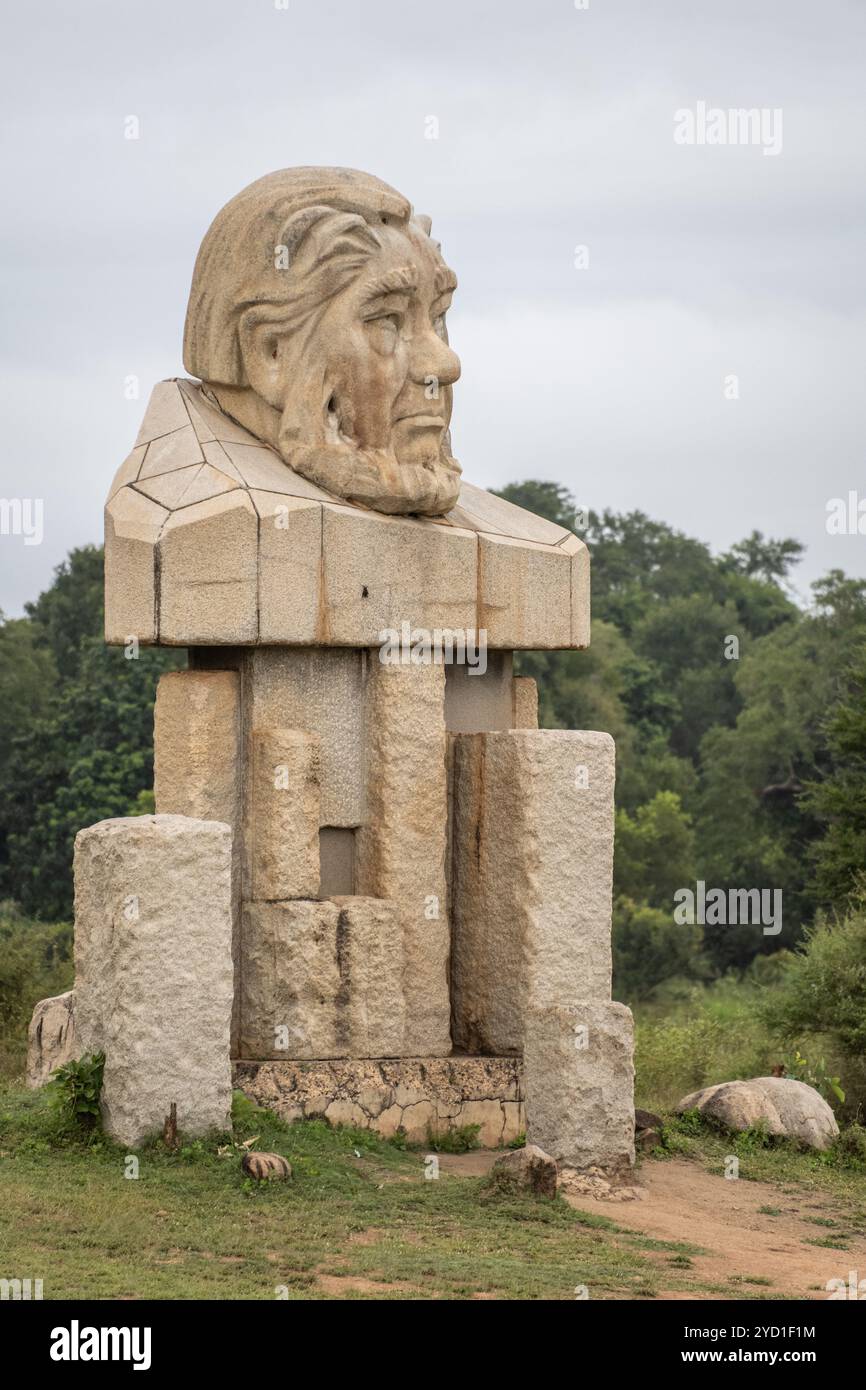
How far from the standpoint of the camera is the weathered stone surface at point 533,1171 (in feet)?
31.8

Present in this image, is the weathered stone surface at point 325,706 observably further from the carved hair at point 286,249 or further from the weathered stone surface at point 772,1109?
A: the weathered stone surface at point 772,1109

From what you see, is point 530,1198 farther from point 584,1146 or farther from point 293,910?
point 293,910

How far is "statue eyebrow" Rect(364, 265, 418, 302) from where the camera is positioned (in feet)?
37.6

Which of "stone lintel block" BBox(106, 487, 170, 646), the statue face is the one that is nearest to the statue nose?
the statue face

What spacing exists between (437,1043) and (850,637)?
26.3 metres

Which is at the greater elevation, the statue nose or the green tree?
the statue nose

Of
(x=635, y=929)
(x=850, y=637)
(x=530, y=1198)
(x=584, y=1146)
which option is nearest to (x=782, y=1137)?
(x=584, y=1146)

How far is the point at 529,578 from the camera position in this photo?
12.0 metres

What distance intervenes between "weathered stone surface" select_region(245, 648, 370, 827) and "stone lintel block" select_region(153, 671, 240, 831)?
184mm

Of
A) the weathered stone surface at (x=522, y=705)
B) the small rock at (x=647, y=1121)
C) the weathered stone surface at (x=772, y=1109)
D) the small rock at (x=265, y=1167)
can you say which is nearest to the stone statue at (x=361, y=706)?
the weathered stone surface at (x=522, y=705)

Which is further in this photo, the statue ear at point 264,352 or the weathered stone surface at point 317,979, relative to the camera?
the statue ear at point 264,352

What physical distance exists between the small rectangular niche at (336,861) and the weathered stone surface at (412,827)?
0.21ft

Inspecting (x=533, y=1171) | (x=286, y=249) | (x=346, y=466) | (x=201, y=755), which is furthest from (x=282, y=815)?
(x=286, y=249)

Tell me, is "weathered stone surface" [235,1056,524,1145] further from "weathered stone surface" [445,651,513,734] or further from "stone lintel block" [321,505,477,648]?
"stone lintel block" [321,505,477,648]
